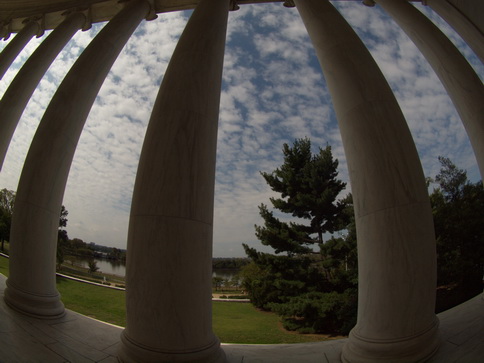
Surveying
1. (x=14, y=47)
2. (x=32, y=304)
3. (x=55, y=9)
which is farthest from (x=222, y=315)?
(x=55, y=9)

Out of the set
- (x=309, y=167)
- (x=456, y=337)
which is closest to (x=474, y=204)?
(x=309, y=167)

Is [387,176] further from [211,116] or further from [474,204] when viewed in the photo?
[474,204]

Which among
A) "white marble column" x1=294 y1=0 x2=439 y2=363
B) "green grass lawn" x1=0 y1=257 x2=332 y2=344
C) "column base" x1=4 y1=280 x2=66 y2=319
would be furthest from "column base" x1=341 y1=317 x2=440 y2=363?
"green grass lawn" x1=0 y1=257 x2=332 y2=344

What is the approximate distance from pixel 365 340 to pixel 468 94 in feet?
130

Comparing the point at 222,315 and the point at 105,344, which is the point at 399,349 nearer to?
the point at 105,344

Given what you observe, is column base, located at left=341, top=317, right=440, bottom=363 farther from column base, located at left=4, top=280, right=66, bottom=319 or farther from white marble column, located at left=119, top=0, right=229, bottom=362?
column base, located at left=4, top=280, right=66, bottom=319

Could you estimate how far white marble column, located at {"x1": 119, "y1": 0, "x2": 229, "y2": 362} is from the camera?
2053 cm

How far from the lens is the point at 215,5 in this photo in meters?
32.3

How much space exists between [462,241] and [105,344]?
103m

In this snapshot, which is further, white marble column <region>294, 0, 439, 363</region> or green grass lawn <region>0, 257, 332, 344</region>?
green grass lawn <region>0, 257, 332, 344</region>

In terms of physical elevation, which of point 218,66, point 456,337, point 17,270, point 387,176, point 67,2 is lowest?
point 456,337

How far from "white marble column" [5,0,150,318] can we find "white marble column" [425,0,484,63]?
5533 centimetres

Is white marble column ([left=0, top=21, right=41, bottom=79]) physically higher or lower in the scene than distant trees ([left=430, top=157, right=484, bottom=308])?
higher

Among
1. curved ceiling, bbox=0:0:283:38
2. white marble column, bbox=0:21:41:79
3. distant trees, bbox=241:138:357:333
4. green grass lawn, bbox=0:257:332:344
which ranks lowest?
green grass lawn, bbox=0:257:332:344
